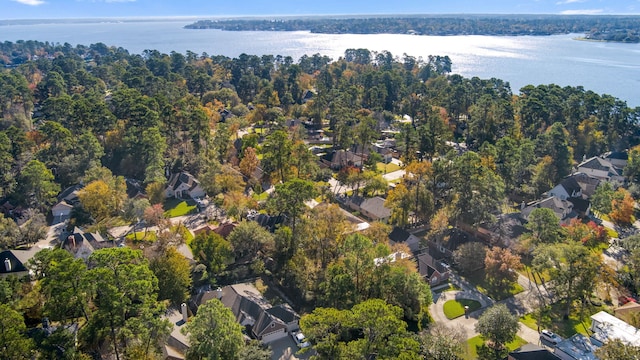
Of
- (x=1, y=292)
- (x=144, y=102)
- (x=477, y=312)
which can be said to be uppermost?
(x=144, y=102)

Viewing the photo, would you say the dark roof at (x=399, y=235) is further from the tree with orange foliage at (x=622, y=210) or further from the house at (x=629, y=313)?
the tree with orange foliage at (x=622, y=210)

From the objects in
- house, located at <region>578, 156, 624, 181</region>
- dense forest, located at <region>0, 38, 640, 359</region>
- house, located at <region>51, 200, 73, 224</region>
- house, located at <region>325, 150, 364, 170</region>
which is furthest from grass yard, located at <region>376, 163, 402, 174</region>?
house, located at <region>51, 200, 73, 224</region>

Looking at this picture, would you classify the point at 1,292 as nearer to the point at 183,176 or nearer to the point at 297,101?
the point at 183,176

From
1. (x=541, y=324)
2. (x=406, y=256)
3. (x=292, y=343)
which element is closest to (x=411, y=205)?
→ (x=406, y=256)

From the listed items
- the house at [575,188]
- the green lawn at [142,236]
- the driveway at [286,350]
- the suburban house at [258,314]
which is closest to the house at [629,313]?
the house at [575,188]

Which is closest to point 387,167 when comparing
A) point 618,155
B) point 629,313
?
point 618,155

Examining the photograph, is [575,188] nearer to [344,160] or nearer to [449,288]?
[449,288]

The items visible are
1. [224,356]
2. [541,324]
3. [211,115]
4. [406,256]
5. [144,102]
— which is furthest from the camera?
[211,115]
